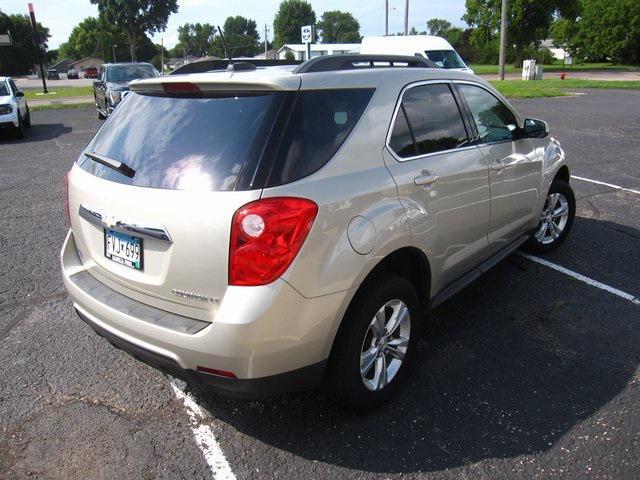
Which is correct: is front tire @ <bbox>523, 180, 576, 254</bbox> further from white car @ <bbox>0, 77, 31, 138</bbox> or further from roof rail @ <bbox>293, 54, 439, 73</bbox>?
white car @ <bbox>0, 77, 31, 138</bbox>

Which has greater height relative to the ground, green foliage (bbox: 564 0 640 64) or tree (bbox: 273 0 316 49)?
tree (bbox: 273 0 316 49)

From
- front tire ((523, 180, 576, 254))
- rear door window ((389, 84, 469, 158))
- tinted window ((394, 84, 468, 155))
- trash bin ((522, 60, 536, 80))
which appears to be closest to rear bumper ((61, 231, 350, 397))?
rear door window ((389, 84, 469, 158))

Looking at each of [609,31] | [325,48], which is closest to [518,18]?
[609,31]

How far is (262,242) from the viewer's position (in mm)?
2236

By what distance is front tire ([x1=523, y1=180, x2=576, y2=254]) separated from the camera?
4.96 meters

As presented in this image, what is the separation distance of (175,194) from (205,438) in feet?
4.09

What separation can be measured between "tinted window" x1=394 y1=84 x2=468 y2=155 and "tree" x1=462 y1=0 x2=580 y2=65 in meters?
54.2

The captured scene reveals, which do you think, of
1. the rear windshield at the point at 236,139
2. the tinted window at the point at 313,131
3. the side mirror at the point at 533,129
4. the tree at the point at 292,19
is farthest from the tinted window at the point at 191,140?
the tree at the point at 292,19

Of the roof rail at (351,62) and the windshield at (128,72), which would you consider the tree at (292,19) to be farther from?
the roof rail at (351,62)

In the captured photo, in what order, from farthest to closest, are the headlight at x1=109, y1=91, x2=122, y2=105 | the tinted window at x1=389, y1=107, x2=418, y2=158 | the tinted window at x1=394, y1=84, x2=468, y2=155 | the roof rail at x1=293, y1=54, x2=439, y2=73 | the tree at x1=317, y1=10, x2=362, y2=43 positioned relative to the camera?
the tree at x1=317, y1=10, x2=362, y2=43 → the headlight at x1=109, y1=91, x2=122, y2=105 → the tinted window at x1=394, y1=84, x2=468, y2=155 → the tinted window at x1=389, y1=107, x2=418, y2=158 → the roof rail at x1=293, y1=54, x2=439, y2=73

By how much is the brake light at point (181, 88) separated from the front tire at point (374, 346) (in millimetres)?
1289

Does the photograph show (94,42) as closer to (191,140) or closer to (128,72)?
(128,72)

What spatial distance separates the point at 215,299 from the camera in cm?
230

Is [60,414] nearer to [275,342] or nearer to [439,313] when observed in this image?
[275,342]
